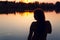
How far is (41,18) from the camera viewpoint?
4.62 meters

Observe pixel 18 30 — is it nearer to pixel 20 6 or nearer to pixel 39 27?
pixel 39 27

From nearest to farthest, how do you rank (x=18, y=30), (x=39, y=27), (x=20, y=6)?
1. (x=39, y=27)
2. (x=18, y=30)
3. (x=20, y=6)

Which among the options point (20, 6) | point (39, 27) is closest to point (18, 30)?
point (39, 27)

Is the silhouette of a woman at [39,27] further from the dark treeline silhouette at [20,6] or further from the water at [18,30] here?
the dark treeline silhouette at [20,6]

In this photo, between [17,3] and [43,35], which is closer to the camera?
[43,35]

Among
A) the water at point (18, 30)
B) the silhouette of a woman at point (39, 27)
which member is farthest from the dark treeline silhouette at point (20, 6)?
the silhouette of a woman at point (39, 27)

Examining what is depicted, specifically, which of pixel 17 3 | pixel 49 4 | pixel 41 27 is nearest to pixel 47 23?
pixel 41 27

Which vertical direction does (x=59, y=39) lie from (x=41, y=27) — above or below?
below

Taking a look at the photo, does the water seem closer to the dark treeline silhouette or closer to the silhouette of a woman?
the silhouette of a woman

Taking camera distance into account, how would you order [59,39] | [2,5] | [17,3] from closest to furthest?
[59,39]
[2,5]
[17,3]

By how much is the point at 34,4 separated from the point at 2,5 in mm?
10736

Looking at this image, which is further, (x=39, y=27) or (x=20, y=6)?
(x=20, y=6)

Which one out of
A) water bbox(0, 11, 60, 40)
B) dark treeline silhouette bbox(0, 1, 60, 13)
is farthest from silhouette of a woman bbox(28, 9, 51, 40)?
dark treeline silhouette bbox(0, 1, 60, 13)

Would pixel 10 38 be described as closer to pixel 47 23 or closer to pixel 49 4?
pixel 47 23
